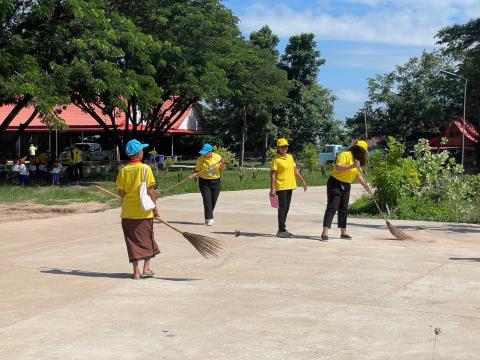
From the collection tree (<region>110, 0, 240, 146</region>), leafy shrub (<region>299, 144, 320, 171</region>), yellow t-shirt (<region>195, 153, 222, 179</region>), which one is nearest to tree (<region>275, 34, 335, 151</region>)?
leafy shrub (<region>299, 144, 320, 171</region>)

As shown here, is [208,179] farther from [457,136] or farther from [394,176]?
[457,136]

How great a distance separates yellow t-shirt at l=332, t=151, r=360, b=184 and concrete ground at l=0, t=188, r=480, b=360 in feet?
3.35

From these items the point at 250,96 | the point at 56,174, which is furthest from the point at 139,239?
the point at 250,96

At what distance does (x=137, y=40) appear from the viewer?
75.5 feet

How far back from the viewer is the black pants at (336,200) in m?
10.6

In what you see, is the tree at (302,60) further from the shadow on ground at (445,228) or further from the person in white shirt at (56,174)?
the shadow on ground at (445,228)

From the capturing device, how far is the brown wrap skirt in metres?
7.57

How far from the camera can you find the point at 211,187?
1291cm

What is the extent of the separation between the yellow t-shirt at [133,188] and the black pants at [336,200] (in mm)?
3845

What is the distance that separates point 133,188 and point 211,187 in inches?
209

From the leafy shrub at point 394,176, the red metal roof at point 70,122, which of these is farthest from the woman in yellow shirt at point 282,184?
the red metal roof at point 70,122

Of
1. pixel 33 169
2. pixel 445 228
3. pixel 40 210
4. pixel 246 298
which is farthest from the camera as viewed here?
pixel 33 169

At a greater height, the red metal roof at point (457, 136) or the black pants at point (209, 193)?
the red metal roof at point (457, 136)

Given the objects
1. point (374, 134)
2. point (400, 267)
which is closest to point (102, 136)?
point (374, 134)
